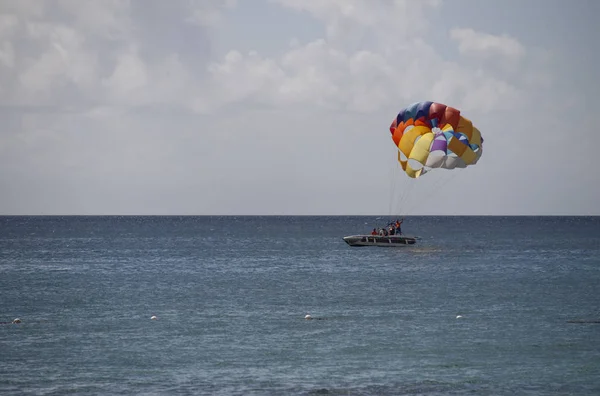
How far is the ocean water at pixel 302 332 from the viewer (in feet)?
96.6

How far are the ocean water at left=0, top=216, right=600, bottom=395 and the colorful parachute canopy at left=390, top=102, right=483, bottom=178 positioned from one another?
889 cm

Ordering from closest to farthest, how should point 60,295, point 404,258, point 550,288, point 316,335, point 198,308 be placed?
point 316,335, point 198,308, point 60,295, point 550,288, point 404,258

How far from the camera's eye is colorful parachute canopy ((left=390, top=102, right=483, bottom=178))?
6756 centimetres

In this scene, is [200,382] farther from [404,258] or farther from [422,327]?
[404,258]

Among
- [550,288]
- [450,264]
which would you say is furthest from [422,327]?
[450,264]

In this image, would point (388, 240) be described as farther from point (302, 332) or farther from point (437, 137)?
point (302, 332)

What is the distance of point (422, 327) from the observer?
40406 mm

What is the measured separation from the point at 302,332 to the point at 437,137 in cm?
3289

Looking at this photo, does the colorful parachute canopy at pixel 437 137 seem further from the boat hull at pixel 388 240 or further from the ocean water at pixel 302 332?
the boat hull at pixel 388 240

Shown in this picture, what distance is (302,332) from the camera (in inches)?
1537

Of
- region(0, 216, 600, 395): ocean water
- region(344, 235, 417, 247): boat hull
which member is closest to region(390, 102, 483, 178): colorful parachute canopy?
region(0, 216, 600, 395): ocean water

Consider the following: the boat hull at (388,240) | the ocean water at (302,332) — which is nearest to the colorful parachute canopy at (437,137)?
the ocean water at (302,332)

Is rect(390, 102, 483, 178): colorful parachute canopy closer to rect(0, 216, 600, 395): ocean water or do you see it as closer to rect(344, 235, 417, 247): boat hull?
rect(0, 216, 600, 395): ocean water

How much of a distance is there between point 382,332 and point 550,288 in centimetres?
2358
